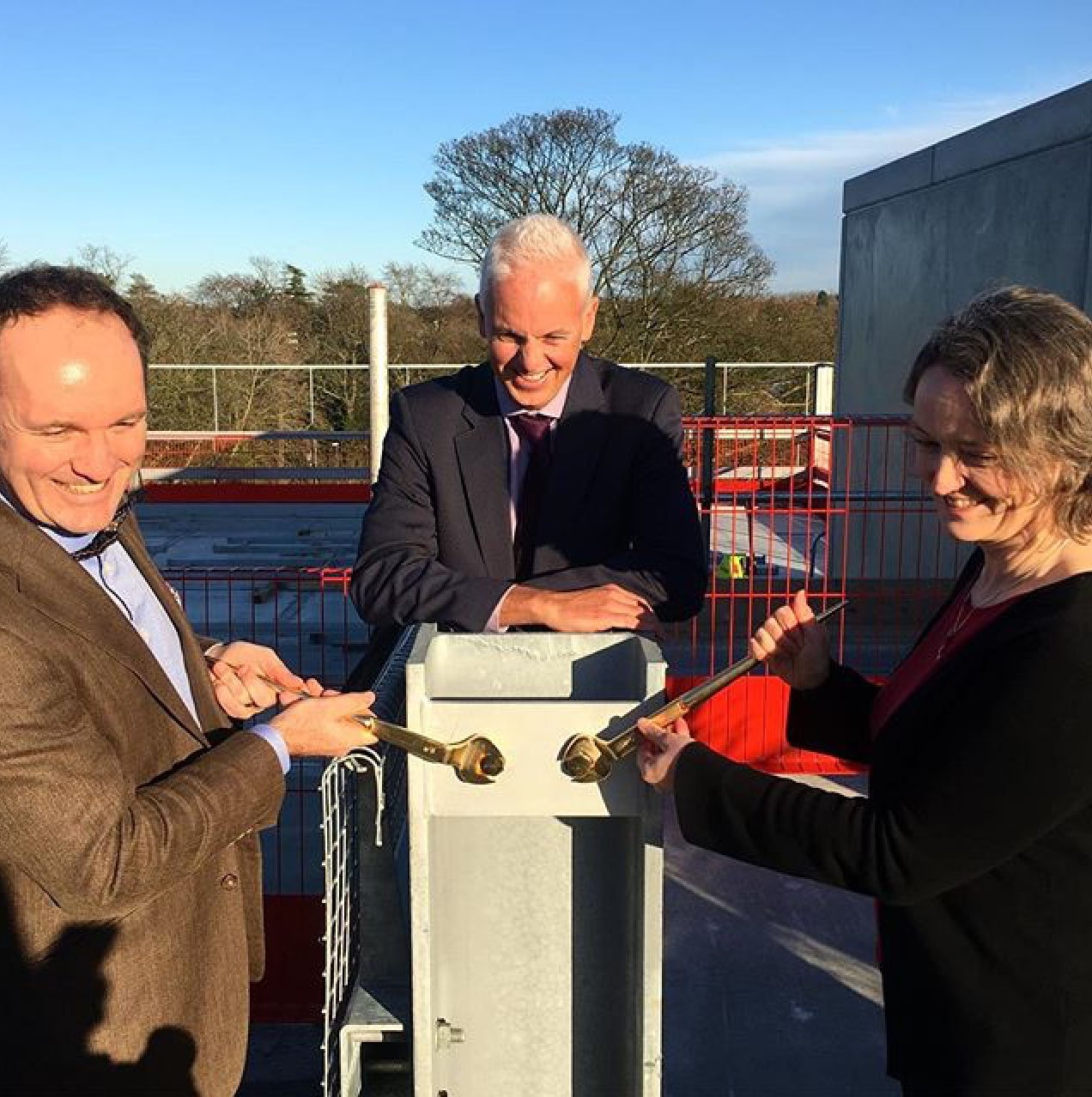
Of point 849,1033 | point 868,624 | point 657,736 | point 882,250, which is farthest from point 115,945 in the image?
point 882,250

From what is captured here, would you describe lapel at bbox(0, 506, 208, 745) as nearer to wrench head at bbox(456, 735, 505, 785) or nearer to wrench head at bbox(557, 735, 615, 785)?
wrench head at bbox(456, 735, 505, 785)

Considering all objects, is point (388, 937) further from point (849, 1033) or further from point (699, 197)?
point (699, 197)

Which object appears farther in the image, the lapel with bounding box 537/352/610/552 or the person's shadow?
the lapel with bounding box 537/352/610/552

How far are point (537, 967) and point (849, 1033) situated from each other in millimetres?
2546

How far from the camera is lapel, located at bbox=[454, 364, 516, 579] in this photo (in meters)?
2.39

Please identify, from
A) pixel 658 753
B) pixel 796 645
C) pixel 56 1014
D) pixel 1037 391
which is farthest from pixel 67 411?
pixel 1037 391

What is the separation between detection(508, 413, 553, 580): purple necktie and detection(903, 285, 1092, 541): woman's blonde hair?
1025mm

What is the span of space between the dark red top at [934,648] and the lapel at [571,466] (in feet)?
2.49

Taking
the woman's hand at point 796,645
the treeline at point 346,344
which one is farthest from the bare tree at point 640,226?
the woman's hand at point 796,645

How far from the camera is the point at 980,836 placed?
1468mm

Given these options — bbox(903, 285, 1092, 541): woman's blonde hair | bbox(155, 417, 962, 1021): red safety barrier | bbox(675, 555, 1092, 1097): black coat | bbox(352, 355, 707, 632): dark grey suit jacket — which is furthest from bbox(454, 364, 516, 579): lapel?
bbox(155, 417, 962, 1021): red safety barrier

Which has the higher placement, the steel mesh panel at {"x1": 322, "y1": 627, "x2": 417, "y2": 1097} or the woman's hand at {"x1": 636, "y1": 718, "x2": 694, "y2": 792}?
the woman's hand at {"x1": 636, "y1": 718, "x2": 694, "y2": 792}

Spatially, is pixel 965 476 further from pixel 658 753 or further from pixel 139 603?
pixel 139 603

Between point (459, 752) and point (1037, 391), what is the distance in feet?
2.95
